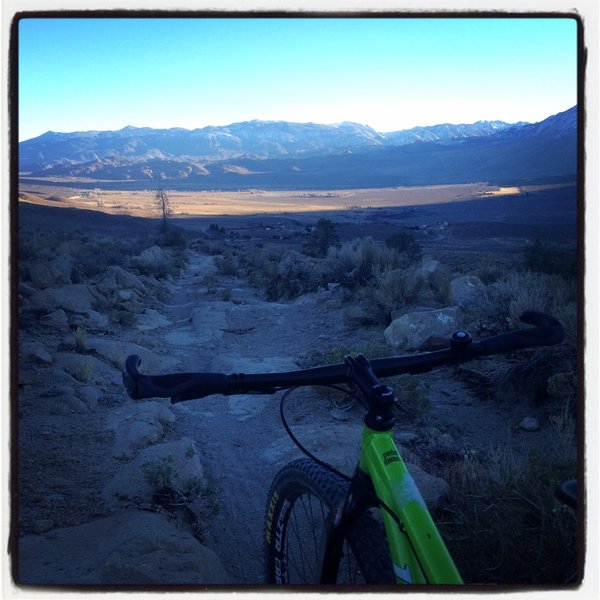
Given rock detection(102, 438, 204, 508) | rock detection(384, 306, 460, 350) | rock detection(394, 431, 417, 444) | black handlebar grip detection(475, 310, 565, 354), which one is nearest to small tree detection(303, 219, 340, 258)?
rock detection(384, 306, 460, 350)

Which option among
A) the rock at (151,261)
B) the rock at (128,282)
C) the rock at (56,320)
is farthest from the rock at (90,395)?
the rock at (151,261)

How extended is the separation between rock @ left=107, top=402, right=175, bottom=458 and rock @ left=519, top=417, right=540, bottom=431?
316cm

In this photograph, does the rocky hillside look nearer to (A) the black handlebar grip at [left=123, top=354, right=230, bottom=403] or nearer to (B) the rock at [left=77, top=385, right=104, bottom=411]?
(B) the rock at [left=77, top=385, right=104, bottom=411]

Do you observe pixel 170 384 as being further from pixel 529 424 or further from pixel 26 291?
pixel 26 291

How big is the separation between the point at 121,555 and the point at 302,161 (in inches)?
3926

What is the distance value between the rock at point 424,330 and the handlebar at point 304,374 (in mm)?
4746

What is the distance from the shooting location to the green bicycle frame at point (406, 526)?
4.37 ft

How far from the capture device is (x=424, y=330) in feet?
22.2

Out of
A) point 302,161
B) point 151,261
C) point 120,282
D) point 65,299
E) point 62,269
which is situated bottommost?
point 65,299


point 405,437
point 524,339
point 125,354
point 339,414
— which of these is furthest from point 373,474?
point 125,354

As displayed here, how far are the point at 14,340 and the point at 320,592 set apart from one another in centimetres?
102

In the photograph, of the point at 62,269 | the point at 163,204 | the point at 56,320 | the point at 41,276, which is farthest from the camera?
the point at 163,204

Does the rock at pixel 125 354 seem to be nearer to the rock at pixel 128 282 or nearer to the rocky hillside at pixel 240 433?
the rocky hillside at pixel 240 433
